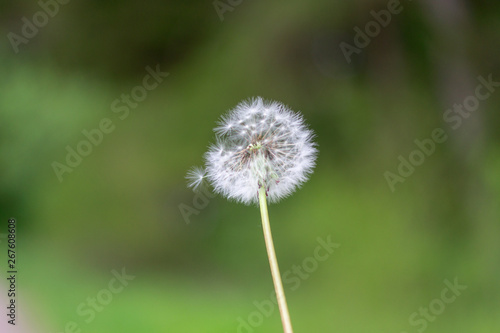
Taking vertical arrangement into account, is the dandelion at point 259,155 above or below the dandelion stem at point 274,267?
above

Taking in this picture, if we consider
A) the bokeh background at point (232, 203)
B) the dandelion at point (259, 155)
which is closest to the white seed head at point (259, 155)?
the dandelion at point (259, 155)

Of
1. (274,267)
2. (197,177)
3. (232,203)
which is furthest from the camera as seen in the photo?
(232,203)

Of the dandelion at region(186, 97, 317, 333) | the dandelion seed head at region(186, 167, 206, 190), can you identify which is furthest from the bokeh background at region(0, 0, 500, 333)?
the dandelion at region(186, 97, 317, 333)

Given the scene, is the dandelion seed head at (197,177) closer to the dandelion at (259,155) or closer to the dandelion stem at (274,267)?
the dandelion at (259,155)

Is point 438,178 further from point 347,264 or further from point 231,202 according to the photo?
point 231,202

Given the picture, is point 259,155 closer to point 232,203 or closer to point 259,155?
point 259,155

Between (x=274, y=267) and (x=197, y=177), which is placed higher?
(x=197, y=177)

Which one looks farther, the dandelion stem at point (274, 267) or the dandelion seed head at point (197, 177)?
the dandelion seed head at point (197, 177)

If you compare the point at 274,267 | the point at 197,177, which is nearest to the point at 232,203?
the point at 197,177

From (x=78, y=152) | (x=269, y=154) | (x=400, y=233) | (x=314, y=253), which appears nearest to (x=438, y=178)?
(x=400, y=233)
